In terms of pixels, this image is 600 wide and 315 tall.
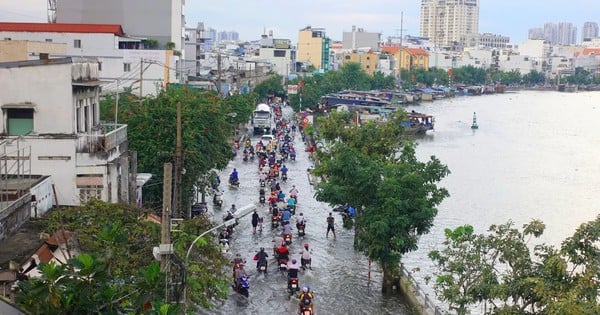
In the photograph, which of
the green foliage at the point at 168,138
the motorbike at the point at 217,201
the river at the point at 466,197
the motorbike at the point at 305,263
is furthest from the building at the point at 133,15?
the motorbike at the point at 305,263

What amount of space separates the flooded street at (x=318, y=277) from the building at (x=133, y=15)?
2308 cm

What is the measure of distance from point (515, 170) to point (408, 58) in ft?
307

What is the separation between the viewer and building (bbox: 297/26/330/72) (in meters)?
125

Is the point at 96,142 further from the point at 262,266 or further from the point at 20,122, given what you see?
the point at 262,266

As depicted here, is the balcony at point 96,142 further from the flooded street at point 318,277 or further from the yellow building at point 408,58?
the yellow building at point 408,58

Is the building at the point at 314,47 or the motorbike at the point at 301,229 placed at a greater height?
the building at the point at 314,47

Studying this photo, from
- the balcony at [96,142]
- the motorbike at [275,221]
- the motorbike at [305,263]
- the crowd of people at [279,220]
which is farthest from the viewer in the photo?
the motorbike at [275,221]

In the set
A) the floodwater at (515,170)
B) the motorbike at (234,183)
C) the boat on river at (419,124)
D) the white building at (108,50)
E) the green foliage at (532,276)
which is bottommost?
the floodwater at (515,170)

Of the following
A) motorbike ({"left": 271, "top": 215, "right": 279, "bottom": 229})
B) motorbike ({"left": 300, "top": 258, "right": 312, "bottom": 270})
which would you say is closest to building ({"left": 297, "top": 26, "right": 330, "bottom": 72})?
motorbike ({"left": 271, "top": 215, "right": 279, "bottom": 229})

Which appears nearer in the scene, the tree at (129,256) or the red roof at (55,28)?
the tree at (129,256)

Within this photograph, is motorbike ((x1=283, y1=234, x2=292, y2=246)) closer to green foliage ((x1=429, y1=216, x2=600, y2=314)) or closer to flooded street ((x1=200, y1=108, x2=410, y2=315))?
flooded street ((x1=200, y1=108, x2=410, y2=315))

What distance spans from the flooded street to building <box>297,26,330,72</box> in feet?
320

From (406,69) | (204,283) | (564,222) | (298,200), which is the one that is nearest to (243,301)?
(204,283)

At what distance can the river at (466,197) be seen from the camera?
18250 mm
